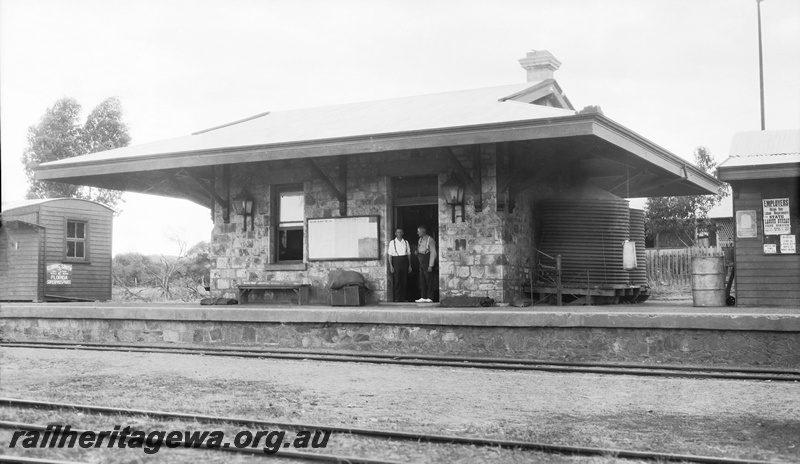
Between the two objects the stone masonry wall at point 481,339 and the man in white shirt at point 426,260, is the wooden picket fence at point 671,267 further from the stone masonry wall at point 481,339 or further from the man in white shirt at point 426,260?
the stone masonry wall at point 481,339

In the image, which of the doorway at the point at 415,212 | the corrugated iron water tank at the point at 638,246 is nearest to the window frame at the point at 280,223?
the doorway at the point at 415,212

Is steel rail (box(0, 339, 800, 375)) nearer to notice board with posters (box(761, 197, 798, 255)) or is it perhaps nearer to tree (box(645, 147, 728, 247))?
notice board with posters (box(761, 197, 798, 255))

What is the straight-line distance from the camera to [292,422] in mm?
6148

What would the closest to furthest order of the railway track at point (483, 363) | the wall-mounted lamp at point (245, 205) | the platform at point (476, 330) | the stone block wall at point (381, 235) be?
1. the railway track at point (483, 363)
2. the platform at point (476, 330)
3. the stone block wall at point (381, 235)
4. the wall-mounted lamp at point (245, 205)

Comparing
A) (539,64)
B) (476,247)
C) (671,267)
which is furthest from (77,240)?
(671,267)

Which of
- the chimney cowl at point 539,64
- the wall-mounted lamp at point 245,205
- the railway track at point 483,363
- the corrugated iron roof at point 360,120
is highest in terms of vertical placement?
the chimney cowl at point 539,64

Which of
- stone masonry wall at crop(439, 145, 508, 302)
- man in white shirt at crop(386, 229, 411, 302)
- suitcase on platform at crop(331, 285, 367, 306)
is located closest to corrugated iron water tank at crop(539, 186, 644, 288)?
stone masonry wall at crop(439, 145, 508, 302)

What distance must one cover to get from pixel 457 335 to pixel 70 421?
17.9 feet

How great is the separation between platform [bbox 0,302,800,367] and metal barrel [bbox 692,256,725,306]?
0.78 m

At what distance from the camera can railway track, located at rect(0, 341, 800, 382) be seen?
28.8 feet

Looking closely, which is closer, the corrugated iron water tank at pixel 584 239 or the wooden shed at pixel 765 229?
the wooden shed at pixel 765 229

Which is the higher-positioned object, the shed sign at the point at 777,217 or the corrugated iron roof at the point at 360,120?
the corrugated iron roof at the point at 360,120

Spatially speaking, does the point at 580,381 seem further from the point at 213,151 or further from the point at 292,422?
the point at 213,151

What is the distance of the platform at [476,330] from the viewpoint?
9.29 m
